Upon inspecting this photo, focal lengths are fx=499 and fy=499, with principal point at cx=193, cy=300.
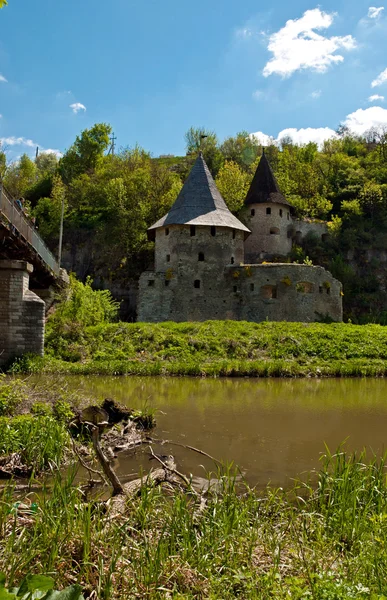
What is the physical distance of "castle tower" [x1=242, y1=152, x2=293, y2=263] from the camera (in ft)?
136

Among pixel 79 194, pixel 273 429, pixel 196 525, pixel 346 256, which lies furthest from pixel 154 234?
pixel 196 525

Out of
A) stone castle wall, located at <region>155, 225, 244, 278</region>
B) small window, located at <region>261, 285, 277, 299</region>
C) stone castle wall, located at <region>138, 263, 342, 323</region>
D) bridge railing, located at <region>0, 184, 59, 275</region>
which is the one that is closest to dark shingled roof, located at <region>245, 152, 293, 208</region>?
stone castle wall, located at <region>155, 225, 244, 278</region>

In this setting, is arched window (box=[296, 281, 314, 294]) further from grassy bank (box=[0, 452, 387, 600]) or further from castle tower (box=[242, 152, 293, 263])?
grassy bank (box=[0, 452, 387, 600])

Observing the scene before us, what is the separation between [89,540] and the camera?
3670mm

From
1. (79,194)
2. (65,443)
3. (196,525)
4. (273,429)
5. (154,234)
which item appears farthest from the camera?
(79,194)

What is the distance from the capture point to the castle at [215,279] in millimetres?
32125

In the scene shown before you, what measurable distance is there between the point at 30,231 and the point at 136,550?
1588 centimetres

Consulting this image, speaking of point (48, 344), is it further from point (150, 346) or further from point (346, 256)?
point (346, 256)

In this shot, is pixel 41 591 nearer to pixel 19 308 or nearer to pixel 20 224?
pixel 20 224

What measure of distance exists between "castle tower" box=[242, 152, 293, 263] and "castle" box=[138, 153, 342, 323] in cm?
567

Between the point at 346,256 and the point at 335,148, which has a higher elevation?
the point at 335,148

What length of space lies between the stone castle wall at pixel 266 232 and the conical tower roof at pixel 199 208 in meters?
5.95

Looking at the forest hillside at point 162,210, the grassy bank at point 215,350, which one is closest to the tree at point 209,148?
the forest hillside at point 162,210

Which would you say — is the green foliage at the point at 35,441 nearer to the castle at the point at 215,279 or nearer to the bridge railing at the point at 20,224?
the bridge railing at the point at 20,224
